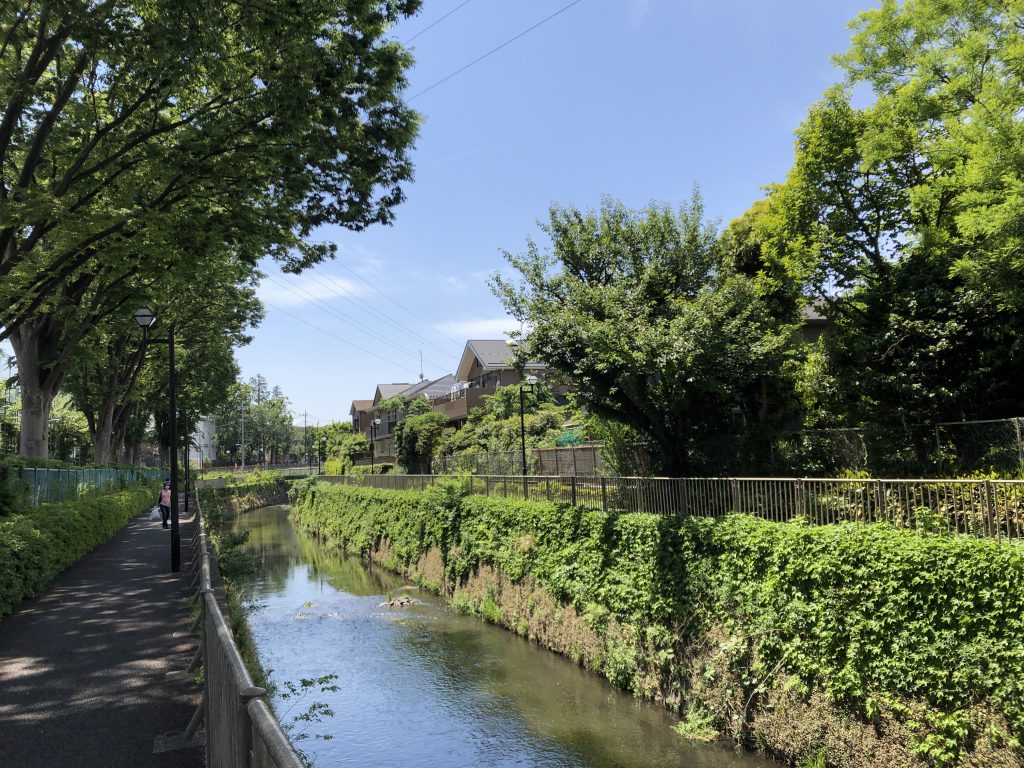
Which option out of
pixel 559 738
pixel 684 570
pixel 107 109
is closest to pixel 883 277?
pixel 684 570

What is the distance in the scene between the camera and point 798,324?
16.4 m

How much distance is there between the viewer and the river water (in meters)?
9.35

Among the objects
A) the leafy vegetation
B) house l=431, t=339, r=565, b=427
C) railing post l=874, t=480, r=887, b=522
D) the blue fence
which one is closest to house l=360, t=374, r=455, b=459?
house l=431, t=339, r=565, b=427

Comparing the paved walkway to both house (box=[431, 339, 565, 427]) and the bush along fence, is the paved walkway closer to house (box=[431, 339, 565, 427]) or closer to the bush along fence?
the bush along fence

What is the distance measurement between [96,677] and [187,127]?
8544mm

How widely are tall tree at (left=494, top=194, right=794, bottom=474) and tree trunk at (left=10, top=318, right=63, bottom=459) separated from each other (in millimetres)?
12639

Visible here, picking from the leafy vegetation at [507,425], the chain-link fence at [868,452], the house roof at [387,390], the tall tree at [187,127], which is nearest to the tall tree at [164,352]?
the tall tree at [187,127]

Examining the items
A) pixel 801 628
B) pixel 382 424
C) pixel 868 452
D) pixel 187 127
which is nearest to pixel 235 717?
pixel 801 628

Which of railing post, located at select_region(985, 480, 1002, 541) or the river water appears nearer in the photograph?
railing post, located at select_region(985, 480, 1002, 541)

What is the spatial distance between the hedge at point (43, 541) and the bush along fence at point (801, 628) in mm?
9373

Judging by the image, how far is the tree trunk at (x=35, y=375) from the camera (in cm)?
1805

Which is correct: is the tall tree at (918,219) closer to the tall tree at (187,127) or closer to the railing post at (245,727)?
the tall tree at (187,127)

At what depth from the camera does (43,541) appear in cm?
1203


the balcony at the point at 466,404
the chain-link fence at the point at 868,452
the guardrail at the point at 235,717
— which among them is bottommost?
the guardrail at the point at 235,717
